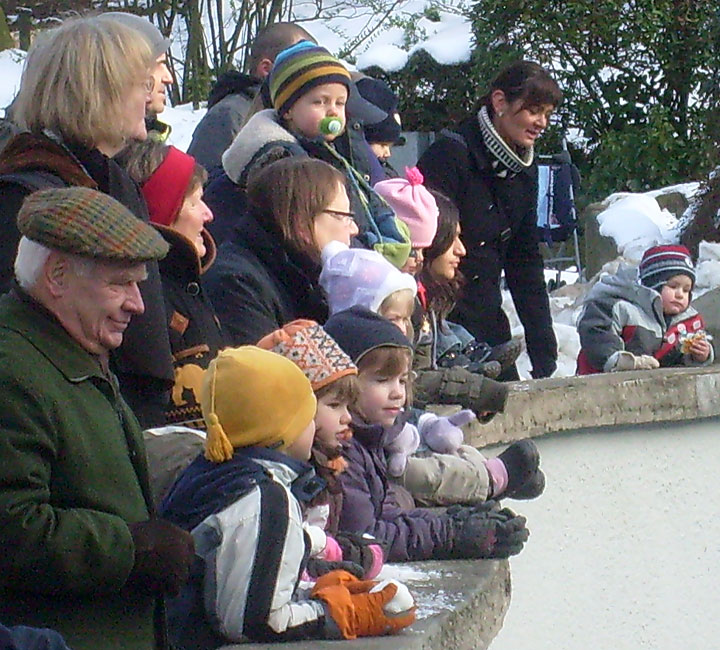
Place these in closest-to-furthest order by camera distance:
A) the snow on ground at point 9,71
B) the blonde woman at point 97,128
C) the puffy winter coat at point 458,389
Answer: the blonde woman at point 97,128 < the puffy winter coat at point 458,389 < the snow on ground at point 9,71

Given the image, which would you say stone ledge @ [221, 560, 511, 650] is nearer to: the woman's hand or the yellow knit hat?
the yellow knit hat

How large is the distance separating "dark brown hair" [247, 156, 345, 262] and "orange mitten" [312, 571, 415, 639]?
128 cm

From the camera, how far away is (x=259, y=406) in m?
2.76

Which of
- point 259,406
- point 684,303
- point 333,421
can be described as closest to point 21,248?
point 259,406

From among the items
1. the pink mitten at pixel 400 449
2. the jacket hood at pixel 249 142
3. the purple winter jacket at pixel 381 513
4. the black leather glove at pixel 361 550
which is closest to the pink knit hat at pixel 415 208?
the jacket hood at pixel 249 142

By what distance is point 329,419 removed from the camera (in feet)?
10.3

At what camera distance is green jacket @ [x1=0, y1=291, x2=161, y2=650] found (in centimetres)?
234

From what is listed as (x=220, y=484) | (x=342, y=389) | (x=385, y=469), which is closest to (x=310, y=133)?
(x=385, y=469)

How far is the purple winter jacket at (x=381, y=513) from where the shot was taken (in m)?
3.33

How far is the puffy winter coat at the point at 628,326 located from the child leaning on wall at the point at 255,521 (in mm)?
3380

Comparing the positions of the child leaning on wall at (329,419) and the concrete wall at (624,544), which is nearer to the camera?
the child leaning on wall at (329,419)

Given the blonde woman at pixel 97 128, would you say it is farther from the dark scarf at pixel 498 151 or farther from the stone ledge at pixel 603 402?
the dark scarf at pixel 498 151

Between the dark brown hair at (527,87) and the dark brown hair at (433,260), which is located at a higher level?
the dark brown hair at (527,87)

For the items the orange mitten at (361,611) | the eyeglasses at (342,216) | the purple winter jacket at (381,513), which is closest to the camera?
the orange mitten at (361,611)
